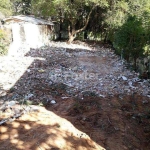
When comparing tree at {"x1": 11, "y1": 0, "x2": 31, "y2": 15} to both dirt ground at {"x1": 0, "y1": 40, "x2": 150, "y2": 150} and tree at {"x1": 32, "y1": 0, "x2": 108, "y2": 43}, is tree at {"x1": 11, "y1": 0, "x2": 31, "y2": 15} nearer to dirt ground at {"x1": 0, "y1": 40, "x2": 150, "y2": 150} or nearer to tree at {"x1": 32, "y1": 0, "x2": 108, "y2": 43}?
tree at {"x1": 32, "y1": 0, "x2": 108, "y2": 43}

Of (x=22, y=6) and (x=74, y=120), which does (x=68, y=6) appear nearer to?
(x=74, y=120)

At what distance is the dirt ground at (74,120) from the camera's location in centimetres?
351

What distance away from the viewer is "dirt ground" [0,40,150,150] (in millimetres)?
3514

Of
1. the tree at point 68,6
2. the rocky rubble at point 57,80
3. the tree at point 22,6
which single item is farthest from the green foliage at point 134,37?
the tree at point 22,6

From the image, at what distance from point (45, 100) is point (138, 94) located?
Result: 106 inches

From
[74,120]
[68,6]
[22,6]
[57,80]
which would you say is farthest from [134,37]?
[22,6]

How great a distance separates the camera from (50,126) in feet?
12.9

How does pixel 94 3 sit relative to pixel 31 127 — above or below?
above

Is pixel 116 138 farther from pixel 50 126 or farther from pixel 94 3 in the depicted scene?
pixel 94 3

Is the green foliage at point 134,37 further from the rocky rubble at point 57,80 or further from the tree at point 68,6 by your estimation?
the tree at point 68,6

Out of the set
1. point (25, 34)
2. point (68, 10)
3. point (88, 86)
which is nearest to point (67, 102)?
point (88, 86)

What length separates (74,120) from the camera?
14.8 ft

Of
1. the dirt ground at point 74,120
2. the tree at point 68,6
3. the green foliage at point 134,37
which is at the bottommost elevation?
the dirt ground at point 74,120

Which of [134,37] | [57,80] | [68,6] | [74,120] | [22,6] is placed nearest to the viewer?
[74,120]
